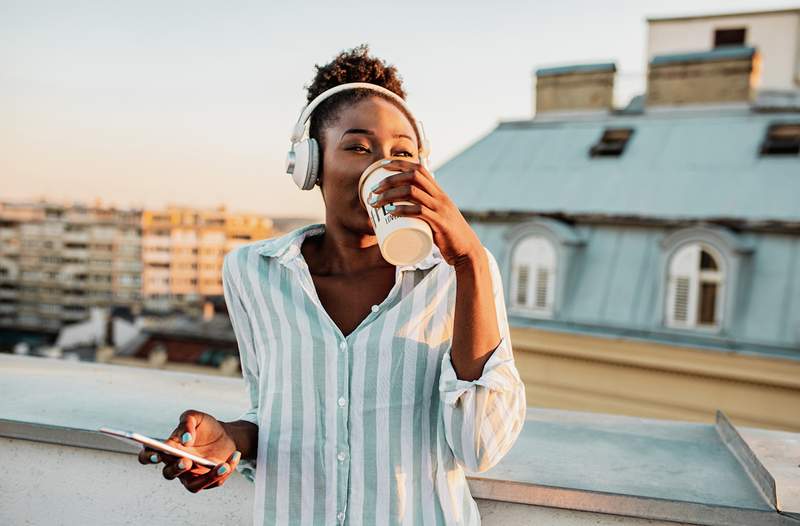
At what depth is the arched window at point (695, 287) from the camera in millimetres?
7719

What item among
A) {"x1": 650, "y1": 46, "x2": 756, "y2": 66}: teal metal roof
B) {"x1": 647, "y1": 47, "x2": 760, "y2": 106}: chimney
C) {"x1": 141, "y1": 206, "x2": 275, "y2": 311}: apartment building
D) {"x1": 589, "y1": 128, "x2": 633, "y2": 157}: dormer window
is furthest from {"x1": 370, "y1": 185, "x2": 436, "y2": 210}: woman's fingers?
{"x1": 141, "y1": 206, "x2": 275, "y2": 311}: apartment building

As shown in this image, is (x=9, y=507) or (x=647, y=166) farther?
(x=647, y=166)

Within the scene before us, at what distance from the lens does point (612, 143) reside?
9773 millimetres

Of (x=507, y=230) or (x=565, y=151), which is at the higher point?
(x=565, y=151)

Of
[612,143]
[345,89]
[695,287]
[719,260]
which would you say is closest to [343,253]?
[345,89]

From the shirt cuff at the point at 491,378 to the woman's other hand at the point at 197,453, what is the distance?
0.38 metres

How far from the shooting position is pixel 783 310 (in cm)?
734

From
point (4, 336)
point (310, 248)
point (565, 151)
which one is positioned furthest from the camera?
point (4, 336)

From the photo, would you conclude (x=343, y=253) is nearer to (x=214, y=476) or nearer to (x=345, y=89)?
(x=345, y=89)

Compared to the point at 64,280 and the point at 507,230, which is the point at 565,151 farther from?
the point at 64,280

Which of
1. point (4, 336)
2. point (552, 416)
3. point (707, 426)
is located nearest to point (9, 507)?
point (552, 416)

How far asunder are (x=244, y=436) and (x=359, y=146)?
61 centimetres

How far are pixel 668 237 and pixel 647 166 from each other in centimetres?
152

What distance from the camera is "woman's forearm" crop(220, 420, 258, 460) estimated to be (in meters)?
1.30
